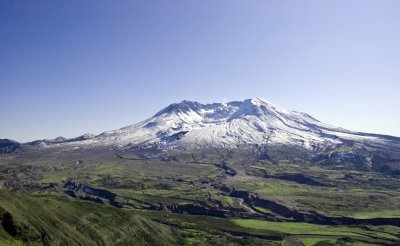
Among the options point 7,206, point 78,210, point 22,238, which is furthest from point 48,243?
point 78,210

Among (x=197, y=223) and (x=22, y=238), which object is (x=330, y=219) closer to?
(x=197, y=223)

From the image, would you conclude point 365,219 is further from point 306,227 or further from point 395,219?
point 306,227

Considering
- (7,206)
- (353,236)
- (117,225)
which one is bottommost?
(353,236)

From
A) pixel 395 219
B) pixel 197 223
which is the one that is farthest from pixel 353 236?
pixel 197 223

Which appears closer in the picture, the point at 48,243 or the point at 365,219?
the point at 48,243

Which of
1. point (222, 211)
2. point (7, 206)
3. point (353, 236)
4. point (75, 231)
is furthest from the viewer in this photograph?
point (222, 211)

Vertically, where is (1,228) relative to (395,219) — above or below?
above

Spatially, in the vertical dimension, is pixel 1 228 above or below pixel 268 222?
above

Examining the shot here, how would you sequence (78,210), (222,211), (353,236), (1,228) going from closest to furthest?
(1,228) → (78,210) → (353,236) → (222,211)

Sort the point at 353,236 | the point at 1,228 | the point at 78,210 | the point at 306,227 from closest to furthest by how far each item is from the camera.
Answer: the point at 1,228 → the point at 78,210 → the point at 353,236 → the point at 306,227
